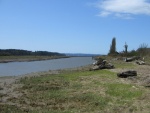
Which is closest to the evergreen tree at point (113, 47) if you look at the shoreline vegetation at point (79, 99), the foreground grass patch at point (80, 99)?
the shoreline vegetation at point (79, 99)

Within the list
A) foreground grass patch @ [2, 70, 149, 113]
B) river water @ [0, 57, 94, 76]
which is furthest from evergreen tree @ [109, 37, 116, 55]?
foreground grass patch @ [2, 70, 149, 113]

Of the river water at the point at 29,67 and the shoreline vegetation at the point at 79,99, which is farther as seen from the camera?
the river water at the point at 29,67

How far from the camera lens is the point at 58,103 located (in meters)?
17.6

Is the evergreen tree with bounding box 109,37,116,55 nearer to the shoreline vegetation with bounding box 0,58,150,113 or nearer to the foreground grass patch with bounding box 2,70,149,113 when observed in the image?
the shoreline vegetation with bounding box 0,58,150,113

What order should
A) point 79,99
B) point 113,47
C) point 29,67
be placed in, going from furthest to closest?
point 113,47
point 29,67
point 79,99

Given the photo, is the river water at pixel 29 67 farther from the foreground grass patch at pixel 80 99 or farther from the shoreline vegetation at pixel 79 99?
the foreground grass patch at pixel 80 99

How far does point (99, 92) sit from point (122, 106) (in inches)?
178

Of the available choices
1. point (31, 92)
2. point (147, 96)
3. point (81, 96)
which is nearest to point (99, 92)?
point (81, 96)

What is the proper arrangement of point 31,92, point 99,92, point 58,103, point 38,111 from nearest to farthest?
point 38,111, point 58,103, point 99,92, point 31,92

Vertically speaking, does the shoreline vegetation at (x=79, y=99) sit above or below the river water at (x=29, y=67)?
above

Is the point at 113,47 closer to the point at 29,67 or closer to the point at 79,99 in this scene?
the point at 29,67

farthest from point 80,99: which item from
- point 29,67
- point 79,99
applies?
point 29,67

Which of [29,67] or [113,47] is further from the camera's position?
[113,47]

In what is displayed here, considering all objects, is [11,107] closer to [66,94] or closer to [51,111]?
[51,111]
